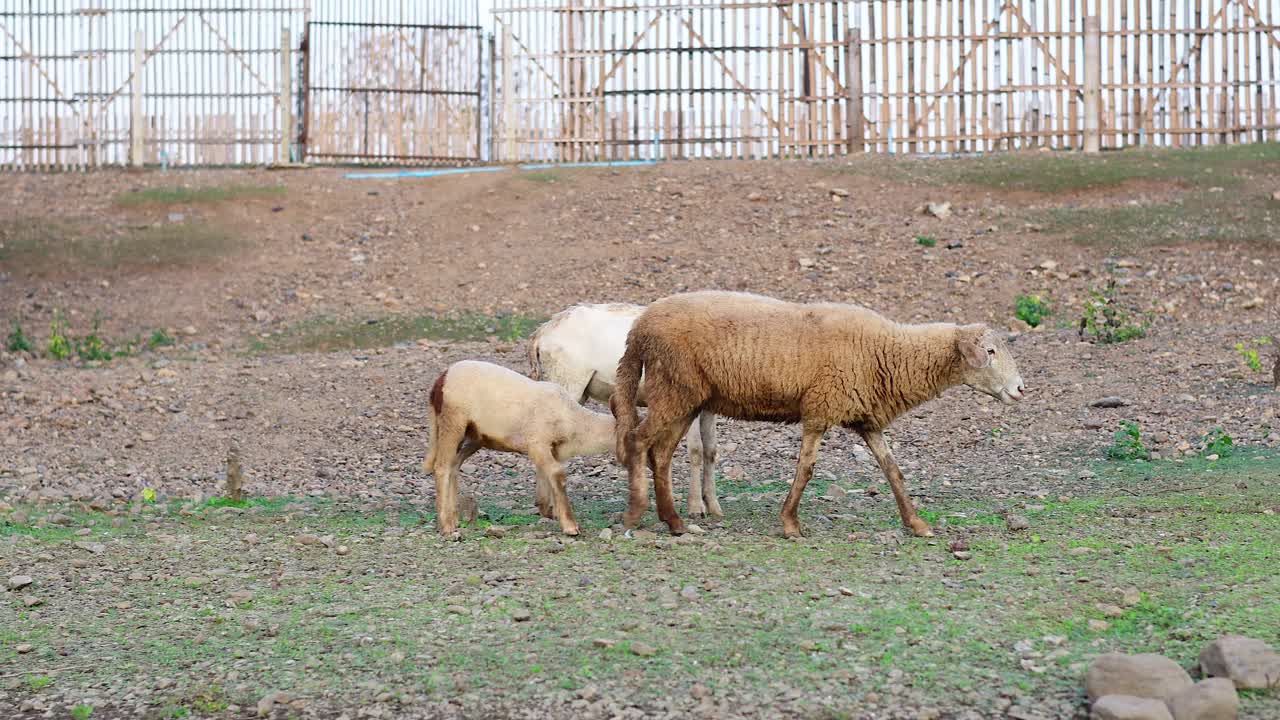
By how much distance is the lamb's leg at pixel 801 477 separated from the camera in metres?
8.45

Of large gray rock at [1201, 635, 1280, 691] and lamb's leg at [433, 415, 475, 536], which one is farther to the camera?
lamb's leg at [433, 415, 475, 536]

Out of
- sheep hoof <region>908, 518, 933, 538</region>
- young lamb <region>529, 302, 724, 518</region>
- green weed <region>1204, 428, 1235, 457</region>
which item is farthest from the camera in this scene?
→ green weed <region>1204, 428, 1235, 457</region>

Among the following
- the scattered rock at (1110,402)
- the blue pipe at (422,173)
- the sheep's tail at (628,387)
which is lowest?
the scattered rock at (1110,402)

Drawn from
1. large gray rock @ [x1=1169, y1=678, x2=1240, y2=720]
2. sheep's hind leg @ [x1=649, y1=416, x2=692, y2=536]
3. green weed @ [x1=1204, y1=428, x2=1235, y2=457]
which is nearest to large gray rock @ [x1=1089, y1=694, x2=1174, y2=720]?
large gray rock @ [x1=1169, y1=678, x2=1240, y2=720]

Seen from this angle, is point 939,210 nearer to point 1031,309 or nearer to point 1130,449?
point 1031,309

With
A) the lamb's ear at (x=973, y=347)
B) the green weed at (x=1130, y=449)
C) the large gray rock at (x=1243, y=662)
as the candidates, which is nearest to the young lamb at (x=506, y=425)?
the lamb's ear at (x=973, y=347)

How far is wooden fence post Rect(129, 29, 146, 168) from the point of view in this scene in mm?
24766

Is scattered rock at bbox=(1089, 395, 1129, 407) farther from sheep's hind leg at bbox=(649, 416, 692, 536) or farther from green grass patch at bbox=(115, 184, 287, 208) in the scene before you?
green grass patch at bbox=(115, 184, 287, 208)

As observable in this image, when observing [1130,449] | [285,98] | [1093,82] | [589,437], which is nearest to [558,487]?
[589,437]

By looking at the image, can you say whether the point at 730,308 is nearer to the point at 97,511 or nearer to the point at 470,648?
the point at 470,648

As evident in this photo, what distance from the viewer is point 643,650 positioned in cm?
610

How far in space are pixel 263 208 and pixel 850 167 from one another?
8.97 meters

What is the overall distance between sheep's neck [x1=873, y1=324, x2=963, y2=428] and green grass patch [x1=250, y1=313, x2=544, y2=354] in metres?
8.40

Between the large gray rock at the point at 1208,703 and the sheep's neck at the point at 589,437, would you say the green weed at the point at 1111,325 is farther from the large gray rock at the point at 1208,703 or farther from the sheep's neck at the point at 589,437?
the large gray rock at the point at 1208,703
